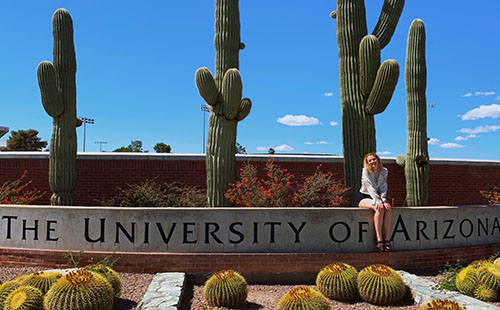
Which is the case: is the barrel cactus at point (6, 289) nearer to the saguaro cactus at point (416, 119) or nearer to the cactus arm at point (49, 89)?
the cactus arm at point (49, 89)

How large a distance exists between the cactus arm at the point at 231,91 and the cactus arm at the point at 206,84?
0.69 feet

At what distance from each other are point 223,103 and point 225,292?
4.56 m

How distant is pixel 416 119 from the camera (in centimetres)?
1108

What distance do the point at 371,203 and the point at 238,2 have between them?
573 centimetres

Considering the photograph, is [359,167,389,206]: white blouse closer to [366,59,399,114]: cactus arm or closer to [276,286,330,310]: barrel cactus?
[366,59,399,114]: cactus arm

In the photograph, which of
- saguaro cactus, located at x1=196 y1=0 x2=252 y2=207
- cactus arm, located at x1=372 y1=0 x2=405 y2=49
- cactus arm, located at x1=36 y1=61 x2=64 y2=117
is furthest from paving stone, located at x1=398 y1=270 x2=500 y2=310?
cactus arm, located at x1=36 y1=61 x2=64 y2=117

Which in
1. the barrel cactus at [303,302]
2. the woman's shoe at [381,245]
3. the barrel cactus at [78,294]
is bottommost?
the barrel cactus at [303,302]

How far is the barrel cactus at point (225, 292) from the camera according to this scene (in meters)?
5.20

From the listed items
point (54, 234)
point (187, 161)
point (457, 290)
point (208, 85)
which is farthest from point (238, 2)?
point (457, 290)

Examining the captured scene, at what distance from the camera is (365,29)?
367 inches

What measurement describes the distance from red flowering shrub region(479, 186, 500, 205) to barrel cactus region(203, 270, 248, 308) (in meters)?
10.5

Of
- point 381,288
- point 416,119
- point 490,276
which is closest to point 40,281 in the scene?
point 381,288

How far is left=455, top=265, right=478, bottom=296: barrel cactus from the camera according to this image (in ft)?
18.3

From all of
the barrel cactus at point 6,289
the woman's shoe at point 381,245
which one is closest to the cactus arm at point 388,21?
the woman's shoe at point 381,245
